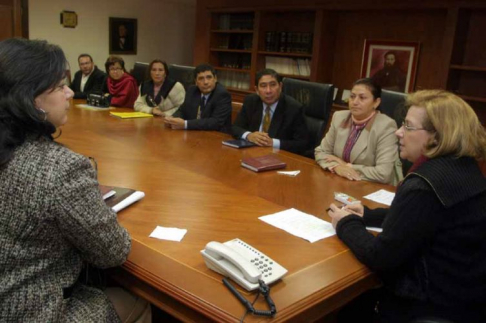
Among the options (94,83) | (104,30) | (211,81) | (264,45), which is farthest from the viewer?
(104,30)

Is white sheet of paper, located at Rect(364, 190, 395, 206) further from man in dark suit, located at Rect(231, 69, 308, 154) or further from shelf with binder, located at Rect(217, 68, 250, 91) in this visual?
shelf with binder, located at Rect(217, 68, 250, 91)

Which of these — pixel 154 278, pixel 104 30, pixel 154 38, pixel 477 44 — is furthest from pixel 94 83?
pixel 154 278

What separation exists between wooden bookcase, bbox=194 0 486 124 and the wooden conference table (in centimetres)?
253

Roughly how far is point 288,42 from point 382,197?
3930 millimetres

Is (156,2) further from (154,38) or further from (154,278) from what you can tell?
(154,278)

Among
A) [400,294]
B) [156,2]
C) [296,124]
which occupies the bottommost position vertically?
[400,294]

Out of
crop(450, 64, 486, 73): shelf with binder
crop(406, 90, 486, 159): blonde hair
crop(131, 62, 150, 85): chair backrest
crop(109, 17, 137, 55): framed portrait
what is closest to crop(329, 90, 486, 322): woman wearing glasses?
crop(406, 90, 486, 159): blonde hair

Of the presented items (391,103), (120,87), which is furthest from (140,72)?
(391,103)

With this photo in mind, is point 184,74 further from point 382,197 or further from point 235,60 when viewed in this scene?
point 382,197

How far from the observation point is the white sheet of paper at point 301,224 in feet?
5.13

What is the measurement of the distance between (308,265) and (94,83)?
4.50 metres

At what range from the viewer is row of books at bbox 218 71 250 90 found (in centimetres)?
635

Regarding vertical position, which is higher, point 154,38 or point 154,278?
point 154,38

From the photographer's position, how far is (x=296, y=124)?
10.5 ft
